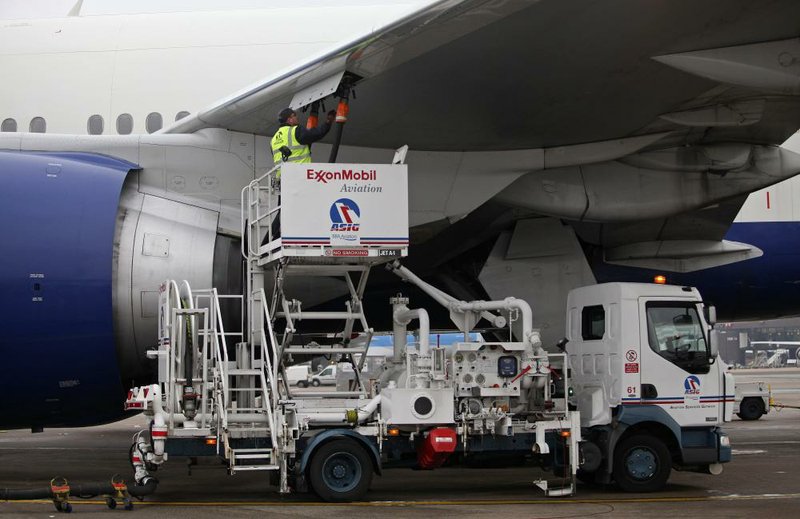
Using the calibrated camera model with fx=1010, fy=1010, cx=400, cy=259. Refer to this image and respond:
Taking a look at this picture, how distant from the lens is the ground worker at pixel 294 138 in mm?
10273

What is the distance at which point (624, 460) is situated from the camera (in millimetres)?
10734

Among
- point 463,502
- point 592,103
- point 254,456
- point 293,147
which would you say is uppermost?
point 592,103

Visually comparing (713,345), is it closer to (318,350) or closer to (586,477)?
(586,477)

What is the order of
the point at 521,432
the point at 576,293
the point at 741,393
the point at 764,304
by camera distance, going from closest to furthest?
the point at 521,432
the point at 576,293
the point at 764,304
the point at 741,393

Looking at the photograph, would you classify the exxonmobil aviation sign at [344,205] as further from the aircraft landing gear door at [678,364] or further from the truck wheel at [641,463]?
the truck wheel at [641,463]

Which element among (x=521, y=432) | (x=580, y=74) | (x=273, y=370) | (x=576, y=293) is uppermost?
(x=580, y=74)

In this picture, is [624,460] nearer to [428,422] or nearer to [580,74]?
[428,422]

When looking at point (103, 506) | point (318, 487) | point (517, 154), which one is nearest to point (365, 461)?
point (318, 487)

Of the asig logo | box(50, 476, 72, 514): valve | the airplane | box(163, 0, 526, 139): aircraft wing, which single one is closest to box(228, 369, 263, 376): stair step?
the airplane

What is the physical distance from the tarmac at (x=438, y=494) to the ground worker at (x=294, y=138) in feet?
10.5

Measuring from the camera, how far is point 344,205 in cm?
1007

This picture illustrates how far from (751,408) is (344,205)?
16.2 meters

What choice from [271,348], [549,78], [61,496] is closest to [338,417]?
[271,348]

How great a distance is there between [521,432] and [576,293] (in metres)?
2.20
